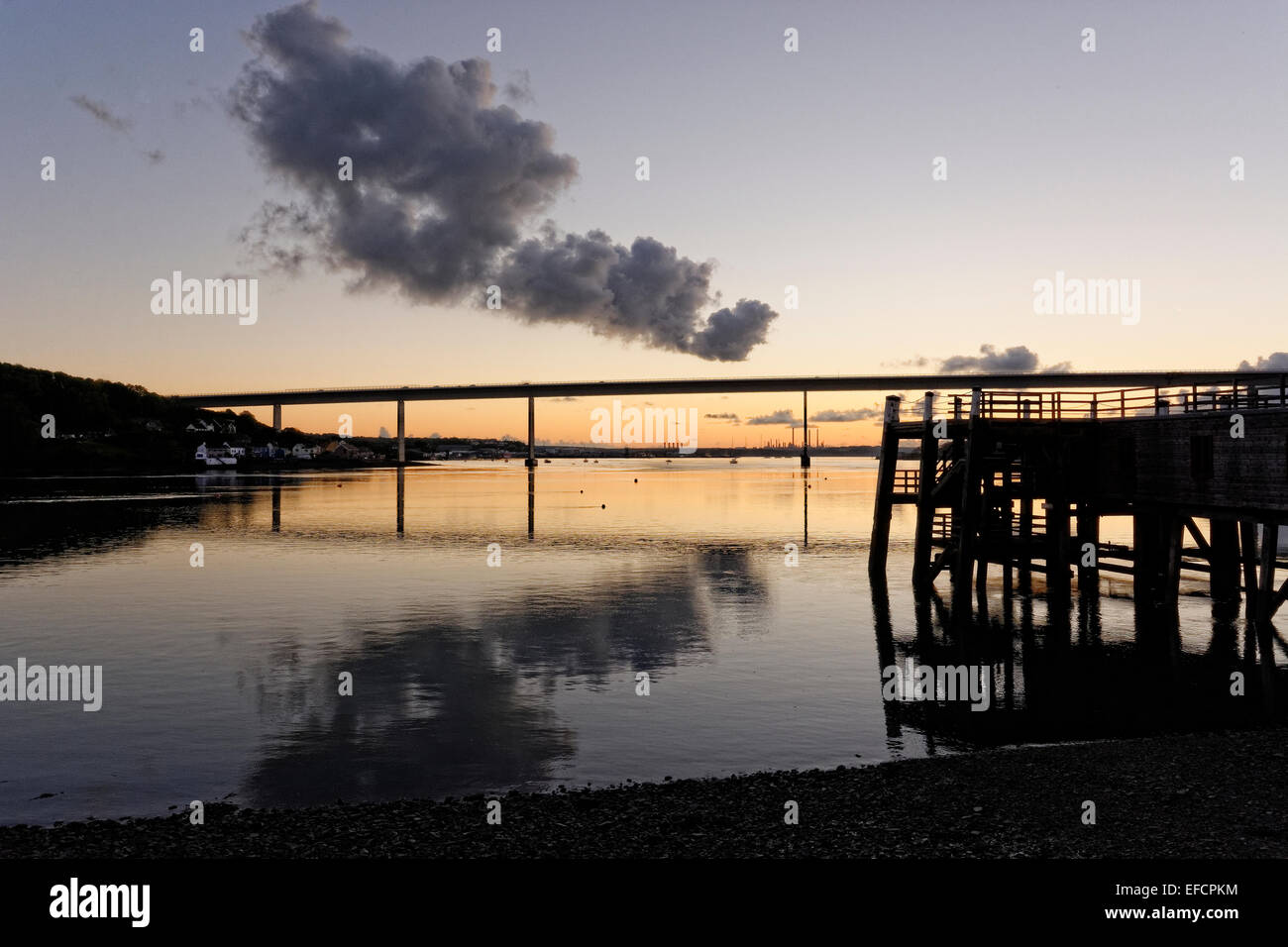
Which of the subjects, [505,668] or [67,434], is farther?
[67,434]

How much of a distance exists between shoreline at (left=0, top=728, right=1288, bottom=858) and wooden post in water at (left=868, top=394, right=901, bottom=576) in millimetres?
22616

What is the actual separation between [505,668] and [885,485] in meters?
19.9

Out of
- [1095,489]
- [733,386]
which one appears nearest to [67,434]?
[733,386]

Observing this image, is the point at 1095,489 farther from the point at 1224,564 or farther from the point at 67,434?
the point at 67,434

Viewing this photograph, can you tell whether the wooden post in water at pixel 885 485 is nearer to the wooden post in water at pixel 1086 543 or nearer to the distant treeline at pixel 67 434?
the wooden post in water at pixel 1086 543

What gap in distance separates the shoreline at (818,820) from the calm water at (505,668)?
1.42m

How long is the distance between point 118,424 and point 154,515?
142 meters

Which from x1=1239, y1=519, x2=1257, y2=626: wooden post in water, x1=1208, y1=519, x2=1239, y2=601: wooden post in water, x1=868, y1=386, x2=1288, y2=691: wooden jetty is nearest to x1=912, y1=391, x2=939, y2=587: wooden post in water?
x1=868, y1=386, x2=1288, y2=691: wooden jetty

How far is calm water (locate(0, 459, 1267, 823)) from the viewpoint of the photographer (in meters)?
14.5

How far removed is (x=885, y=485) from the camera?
3653cm

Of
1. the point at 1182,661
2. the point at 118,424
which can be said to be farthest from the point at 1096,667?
the point at 118,424
